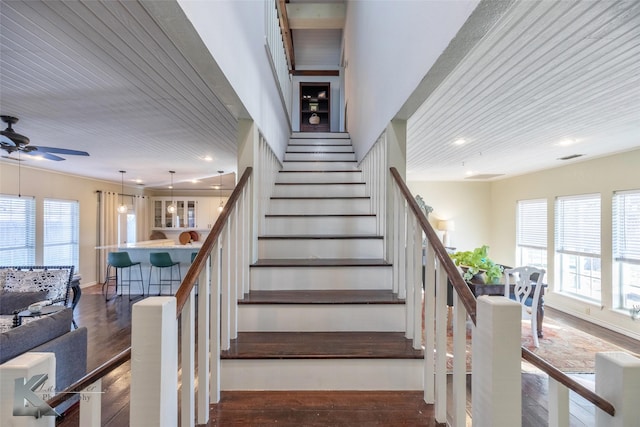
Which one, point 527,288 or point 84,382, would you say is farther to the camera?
point 527,288

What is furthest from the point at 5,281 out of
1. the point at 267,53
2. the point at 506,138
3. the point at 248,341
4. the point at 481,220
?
the point at 481,220

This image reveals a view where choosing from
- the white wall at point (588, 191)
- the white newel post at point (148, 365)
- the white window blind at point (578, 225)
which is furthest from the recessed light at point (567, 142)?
the white newel post at point (148, 365)

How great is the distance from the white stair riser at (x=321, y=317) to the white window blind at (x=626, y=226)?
434cm

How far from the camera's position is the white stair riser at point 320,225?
9.35ft

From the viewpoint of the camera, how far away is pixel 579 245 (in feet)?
15.9

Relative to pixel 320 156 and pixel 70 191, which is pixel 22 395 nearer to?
pixel 320 156

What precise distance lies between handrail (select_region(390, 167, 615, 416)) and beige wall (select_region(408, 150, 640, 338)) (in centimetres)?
437

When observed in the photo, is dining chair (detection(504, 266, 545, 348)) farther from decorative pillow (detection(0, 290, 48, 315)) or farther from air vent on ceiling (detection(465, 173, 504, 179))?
decorative pillow (detection(0, 290, 48, 315))

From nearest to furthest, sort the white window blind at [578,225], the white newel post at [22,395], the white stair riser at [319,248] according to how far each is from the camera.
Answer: the white newel post at [22,395] → the white stair riser at [319,248] → the white window blind at [578,225]

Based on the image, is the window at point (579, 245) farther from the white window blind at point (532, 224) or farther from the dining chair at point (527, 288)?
the dining chair at point (527, 288)

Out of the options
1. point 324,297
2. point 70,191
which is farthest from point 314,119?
point 324,297

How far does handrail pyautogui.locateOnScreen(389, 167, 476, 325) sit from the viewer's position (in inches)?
44.8

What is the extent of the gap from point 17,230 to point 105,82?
482 centimetres

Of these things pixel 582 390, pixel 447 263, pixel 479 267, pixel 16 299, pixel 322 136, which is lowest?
pixel 16 299
